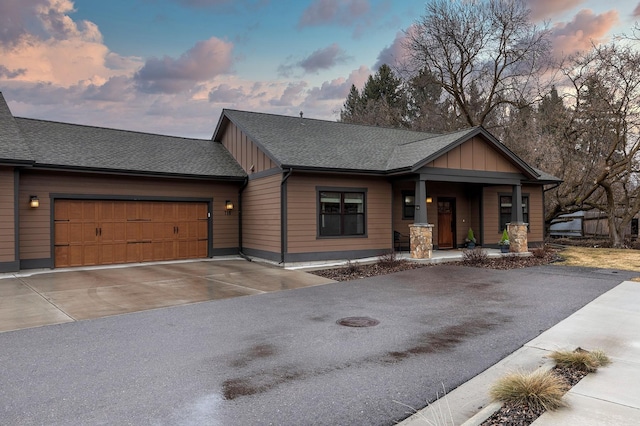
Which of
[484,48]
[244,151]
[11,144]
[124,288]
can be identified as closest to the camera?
[124,288]

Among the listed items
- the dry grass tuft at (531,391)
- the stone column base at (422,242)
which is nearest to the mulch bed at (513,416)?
the dry grass tuft at (531,391)

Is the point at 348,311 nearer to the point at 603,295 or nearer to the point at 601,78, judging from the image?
the point at 603,295

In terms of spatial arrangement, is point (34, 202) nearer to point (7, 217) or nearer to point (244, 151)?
point (7, 217)

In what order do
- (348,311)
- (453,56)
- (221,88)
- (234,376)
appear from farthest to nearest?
(453,56) < (221,88) < (348,311) < (234,376)

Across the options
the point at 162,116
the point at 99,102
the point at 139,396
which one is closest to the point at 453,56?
the point at 162,116

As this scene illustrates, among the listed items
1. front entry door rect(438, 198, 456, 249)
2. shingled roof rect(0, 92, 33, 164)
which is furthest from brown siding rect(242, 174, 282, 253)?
front entry door rect(438, 198, 456, 249)

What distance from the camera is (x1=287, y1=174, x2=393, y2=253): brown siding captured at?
12.8 m

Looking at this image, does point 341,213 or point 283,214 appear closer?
point 283,214

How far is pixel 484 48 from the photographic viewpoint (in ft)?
85.0

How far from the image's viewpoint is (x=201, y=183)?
14789 mm

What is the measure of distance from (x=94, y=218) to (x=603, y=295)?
44.5 ft

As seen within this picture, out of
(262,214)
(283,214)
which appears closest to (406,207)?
(283,214)

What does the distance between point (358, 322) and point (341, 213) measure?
24.4 feet

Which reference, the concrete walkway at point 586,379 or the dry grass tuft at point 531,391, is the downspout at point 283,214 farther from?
the dry grass tuft at point 531,391
